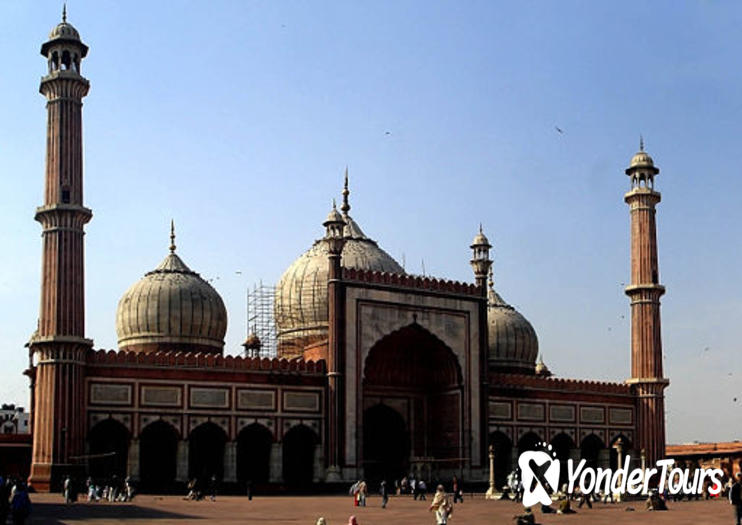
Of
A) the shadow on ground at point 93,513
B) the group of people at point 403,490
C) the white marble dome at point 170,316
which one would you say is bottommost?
the group of people at point 403,490

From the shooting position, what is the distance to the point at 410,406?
3906 centimetres

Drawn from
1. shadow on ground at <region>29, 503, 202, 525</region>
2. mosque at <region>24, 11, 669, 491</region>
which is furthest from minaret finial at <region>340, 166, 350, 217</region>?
shadow on ground at <region>29, 503, 202, 525</region>

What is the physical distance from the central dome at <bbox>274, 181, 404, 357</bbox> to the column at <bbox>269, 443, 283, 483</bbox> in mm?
6074

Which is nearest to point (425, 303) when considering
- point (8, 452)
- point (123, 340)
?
point (123, 340)

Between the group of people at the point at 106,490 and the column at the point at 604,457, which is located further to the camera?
the column at the point at 604,457

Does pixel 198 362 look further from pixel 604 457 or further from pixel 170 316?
pixel 604 457

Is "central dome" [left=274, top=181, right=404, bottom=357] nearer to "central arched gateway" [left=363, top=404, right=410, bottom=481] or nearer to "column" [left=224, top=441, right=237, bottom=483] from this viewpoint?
"central arched gateway" [left=363, top=404, right=410, bottom=481]

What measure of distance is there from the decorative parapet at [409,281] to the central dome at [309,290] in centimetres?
356

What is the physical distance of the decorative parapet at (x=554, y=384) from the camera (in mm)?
40094

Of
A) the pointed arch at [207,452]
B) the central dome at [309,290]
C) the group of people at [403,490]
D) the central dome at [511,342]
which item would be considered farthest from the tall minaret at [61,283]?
the central dome at [511,342]

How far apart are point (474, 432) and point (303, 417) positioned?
657 cm

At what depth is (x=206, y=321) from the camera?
125ft

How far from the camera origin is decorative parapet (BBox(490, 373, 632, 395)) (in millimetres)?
40094

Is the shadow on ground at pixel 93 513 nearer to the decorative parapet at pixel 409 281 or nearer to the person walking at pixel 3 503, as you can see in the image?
the person walking at pixel 3 503
